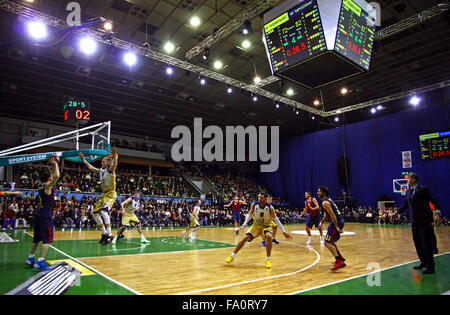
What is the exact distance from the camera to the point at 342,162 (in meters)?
28.8

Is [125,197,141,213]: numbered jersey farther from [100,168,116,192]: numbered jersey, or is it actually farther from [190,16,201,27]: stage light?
[190,16,201,27]: stage light

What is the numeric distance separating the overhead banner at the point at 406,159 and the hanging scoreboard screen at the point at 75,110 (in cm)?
2482

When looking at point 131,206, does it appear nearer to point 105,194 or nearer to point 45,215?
point 105,194

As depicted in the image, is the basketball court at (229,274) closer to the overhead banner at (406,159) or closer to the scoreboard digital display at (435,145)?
the scoreboard digital display at (435,145)

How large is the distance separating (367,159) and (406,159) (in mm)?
3425

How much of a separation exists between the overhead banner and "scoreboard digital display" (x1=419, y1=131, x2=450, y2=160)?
1476 mm

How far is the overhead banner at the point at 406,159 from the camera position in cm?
2435

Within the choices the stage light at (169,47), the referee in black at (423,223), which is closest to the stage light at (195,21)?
the stage light at (169,47)

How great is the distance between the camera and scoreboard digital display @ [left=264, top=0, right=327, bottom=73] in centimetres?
736

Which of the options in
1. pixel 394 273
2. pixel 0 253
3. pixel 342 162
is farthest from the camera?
pixel 342 162

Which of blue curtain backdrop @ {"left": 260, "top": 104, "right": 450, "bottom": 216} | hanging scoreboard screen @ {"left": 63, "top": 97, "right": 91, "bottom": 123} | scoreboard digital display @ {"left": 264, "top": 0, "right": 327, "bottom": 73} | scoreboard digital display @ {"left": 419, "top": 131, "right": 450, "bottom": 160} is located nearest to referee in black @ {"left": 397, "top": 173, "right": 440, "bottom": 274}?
scoreboard digital display @ {"left": 264, "top": 0, "right": 327, "bottom": 73}
